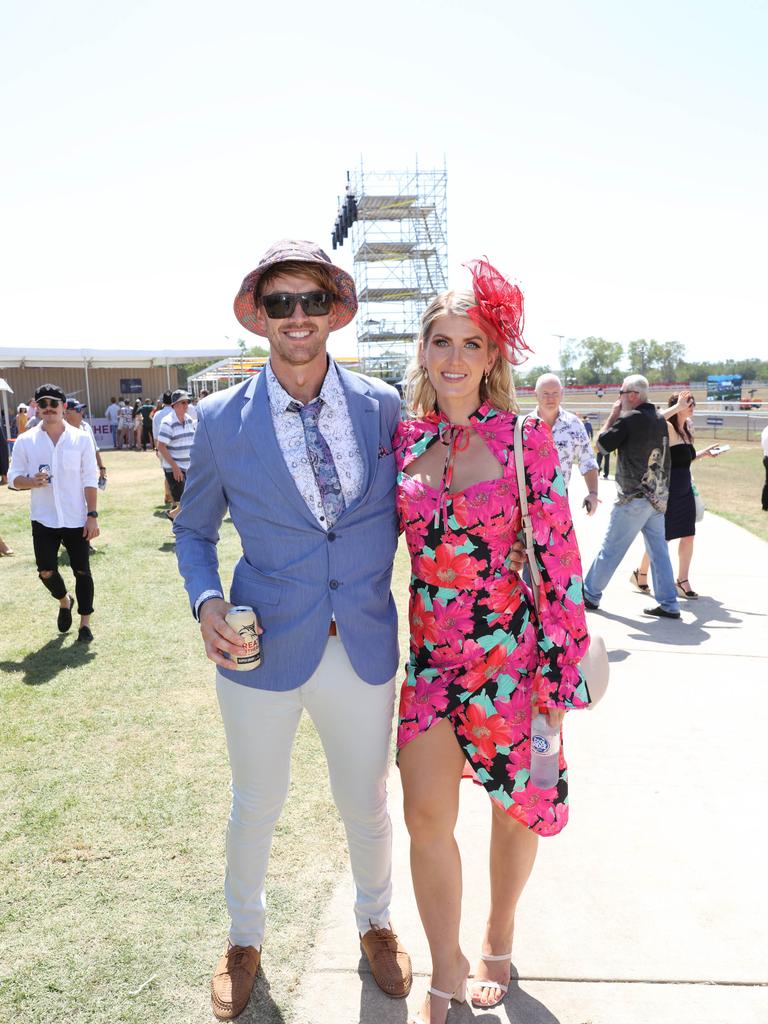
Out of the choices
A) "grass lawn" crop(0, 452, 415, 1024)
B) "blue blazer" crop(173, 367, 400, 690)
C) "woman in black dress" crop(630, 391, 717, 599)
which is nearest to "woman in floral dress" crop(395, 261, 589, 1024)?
"blue blazer" crop(173, 367, 400, 690)

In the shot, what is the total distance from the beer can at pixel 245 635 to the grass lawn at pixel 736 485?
8.97 meters

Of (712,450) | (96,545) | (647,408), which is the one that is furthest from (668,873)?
(96,545)

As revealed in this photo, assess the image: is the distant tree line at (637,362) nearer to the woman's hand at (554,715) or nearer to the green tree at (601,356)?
the green tree at (601,356)

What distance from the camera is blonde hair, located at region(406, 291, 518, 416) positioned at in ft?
7.91

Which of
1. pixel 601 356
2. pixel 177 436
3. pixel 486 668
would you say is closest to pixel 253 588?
pixel 486 668

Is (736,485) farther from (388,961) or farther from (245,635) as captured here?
(245,635)

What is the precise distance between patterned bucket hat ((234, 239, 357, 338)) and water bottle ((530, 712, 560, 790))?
1.36m

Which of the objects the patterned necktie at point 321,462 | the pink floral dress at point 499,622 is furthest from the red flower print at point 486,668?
the patterned necktie at point 321,462

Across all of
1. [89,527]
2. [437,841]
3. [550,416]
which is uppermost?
[550,416]

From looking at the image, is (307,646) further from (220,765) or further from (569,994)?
(220,765)

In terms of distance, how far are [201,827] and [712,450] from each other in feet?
21.9

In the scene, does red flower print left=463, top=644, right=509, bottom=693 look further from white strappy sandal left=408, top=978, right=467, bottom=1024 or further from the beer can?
white strappy sandal left=408, top=978, right=467, bottom=1024

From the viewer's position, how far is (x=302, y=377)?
2.38 meters

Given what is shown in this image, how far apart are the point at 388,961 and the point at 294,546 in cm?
137
